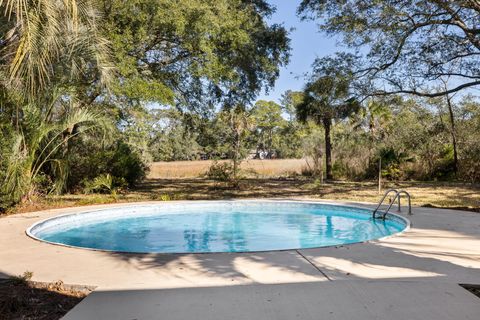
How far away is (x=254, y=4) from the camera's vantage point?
16.0m

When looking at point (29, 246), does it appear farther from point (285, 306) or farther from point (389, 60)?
point (389, 60)

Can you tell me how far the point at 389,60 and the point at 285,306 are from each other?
38.4 ft

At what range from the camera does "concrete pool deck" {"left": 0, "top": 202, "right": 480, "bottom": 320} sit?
3.24 m

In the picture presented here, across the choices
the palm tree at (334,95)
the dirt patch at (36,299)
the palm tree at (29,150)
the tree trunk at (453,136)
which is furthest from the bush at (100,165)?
the tree trunk at (453,136)

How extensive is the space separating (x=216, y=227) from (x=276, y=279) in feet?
19.4

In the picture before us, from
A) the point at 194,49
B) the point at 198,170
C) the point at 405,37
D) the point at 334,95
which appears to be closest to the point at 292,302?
the point at 405,37

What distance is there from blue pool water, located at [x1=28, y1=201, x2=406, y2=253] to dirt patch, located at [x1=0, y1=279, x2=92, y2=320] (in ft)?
10.0

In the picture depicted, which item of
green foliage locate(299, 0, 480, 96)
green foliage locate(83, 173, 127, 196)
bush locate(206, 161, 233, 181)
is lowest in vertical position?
green foliage locate(83, 173, 127, 196)

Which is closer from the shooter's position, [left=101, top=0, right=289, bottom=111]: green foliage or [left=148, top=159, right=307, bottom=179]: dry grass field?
[left=101, top=0, right=289, bottom=111]: green foliage

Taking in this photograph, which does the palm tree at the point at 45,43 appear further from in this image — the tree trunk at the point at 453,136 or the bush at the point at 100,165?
the tree trunk at the point at 453,136

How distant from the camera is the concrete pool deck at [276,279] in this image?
324 centimetres

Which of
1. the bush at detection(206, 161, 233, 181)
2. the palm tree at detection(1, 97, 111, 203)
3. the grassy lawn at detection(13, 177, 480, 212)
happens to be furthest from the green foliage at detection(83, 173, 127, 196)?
the bush at detection(206, 161, 233, 181)

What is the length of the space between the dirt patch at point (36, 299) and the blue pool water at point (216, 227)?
10.0ft

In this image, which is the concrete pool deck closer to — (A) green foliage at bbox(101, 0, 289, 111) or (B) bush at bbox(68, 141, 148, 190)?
(A) green foliage at bbox(101, 0, 289, 111)
